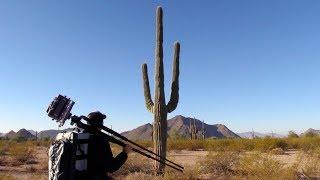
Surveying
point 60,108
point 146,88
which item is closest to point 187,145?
point 146,88

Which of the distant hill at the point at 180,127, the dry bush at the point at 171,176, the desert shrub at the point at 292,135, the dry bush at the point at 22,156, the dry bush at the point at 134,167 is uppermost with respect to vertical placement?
the distant hill at the point at 180,127

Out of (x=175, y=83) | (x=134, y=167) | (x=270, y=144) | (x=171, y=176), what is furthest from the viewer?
(x=270, y=144)

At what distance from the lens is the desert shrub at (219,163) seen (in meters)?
15.7

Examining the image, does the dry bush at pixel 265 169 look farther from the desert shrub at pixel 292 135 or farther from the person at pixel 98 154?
the desert shrub at pixel 292 135

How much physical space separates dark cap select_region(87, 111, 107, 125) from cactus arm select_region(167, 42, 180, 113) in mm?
8977

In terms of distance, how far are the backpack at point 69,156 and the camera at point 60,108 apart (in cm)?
19

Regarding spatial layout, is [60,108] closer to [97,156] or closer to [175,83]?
[97,156]

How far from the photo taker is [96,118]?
5.10 meters

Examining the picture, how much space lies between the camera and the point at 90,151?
494 centimetres

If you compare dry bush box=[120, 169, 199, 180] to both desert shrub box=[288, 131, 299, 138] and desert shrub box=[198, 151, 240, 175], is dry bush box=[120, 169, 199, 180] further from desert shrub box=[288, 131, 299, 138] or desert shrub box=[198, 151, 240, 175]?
desert shrub box=[288, 131, 299, 138]

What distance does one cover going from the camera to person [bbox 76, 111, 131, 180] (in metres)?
4.94

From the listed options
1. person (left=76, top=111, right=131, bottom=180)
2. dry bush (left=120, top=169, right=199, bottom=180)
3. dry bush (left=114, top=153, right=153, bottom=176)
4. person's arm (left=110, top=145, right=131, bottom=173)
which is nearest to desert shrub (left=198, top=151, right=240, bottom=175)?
dry bush (left=120, top=169, right=199, bottom=180)

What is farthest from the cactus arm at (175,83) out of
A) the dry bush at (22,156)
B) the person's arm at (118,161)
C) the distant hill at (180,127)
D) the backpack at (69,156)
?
the distant hill at (180,127)

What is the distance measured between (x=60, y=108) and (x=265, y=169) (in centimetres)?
829
